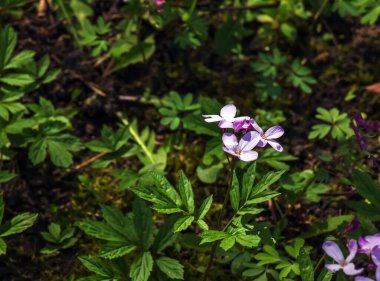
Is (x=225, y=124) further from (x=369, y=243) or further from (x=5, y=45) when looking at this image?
(x=5, y=45)

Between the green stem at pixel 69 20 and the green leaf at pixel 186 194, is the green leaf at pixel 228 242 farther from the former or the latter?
the green stem at pixel 69 20

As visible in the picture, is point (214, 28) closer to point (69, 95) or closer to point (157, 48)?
point (157, 48)

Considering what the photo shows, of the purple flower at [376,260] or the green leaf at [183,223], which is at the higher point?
the purple flower at [376,260]

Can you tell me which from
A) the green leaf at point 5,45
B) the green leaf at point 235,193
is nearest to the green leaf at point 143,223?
the green leaf at point 235,193

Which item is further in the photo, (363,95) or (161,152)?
(363,95)

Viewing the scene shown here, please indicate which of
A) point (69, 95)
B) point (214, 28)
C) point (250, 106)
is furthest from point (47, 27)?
point (250, 106)

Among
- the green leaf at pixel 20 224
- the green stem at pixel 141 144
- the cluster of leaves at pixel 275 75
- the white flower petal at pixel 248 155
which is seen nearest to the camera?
the white flower petal at pixel 248 155

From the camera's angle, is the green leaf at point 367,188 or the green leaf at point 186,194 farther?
the green leaf at point 367,188
